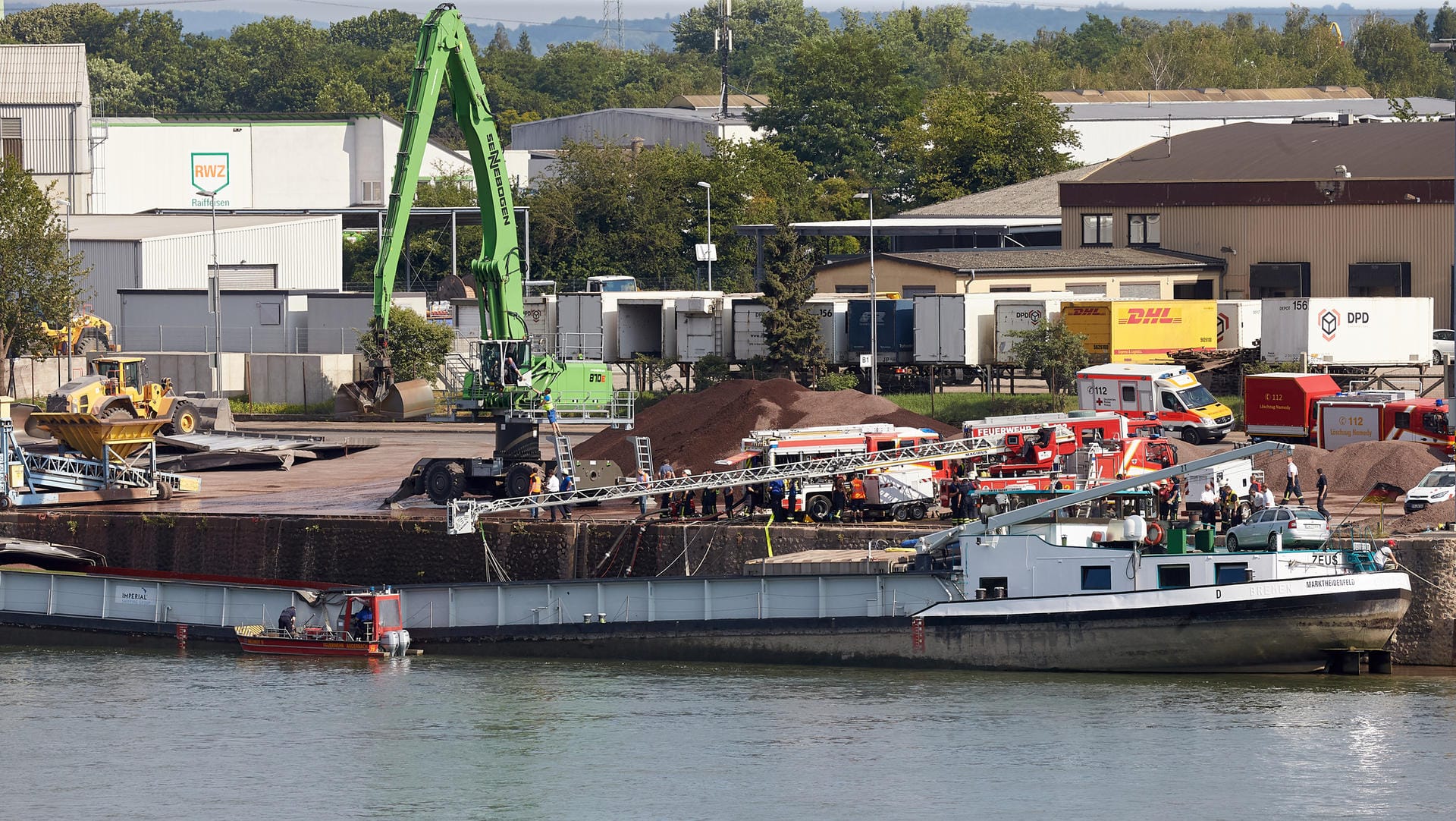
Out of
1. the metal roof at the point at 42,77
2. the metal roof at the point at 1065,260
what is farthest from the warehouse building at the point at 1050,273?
the metal roof at the point at 42,77

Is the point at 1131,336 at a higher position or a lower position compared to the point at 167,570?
higher

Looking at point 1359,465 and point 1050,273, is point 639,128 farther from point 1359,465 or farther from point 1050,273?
point 1359,465

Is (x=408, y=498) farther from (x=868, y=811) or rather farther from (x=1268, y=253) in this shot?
(x=1268, y=253)

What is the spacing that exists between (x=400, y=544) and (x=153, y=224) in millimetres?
56806

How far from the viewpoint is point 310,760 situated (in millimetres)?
34531

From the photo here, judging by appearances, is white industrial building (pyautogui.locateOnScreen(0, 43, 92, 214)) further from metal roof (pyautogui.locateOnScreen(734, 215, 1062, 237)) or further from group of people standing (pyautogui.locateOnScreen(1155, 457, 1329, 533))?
group of people standing (pyautogui.locateOnScreen(1155, 457, 1329, 533))

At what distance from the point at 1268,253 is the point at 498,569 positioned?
142 ft

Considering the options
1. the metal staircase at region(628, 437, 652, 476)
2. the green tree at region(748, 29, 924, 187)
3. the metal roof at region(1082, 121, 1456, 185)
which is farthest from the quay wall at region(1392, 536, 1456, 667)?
the green tree at region(748, 29, 924, 187)

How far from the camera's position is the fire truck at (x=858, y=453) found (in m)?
44.8

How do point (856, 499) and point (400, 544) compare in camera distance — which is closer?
point (856, 499)

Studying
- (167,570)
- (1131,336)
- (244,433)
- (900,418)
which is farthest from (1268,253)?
(167,570)

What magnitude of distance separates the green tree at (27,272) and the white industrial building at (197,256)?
21.9 ft


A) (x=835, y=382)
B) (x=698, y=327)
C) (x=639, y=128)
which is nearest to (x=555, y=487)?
(x=835, y=382)

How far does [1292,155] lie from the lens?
8225cm
